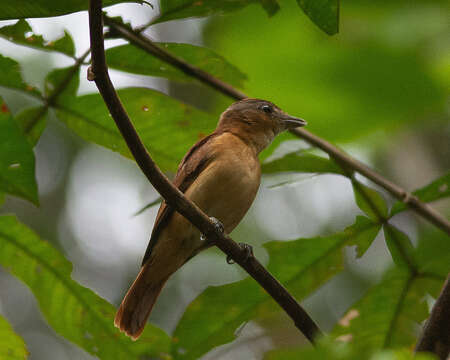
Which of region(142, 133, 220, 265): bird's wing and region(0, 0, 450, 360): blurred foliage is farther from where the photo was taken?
region(142, 133, 220, 265): bird's wing

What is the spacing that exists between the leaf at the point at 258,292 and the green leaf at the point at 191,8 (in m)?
0.92

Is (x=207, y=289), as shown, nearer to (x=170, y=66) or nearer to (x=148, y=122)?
(x=148, y=122)

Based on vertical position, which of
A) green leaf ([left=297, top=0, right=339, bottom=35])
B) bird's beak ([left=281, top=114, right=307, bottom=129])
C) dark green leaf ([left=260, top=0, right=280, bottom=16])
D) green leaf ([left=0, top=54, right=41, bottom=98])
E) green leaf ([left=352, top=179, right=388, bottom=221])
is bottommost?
bird's beak ([left=281, top=114, right=307, bottom=129])

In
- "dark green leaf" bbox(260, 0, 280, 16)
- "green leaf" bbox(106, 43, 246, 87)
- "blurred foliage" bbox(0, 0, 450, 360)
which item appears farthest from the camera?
"green leaf" bbox(106, 43, 246, 87)

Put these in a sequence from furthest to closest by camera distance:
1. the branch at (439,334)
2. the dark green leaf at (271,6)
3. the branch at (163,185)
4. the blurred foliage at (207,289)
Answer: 1. the blurred foliage at (207,289)
2. the dark green leaf at (271,6)
3. the branch at (439,334)
4. the branch at (163,185)

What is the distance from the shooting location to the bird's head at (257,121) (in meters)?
4.00

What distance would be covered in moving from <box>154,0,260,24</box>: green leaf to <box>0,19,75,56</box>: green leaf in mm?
354

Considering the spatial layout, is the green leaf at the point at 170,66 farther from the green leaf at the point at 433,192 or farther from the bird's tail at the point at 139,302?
the bird's tail at the point at 139,302

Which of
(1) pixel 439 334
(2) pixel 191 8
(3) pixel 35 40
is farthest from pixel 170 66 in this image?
(1) pixel 439 334

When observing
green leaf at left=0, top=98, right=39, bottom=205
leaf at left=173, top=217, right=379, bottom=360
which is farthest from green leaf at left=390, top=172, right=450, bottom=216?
green leaf at left=0, top=98, right=39, bottom=205

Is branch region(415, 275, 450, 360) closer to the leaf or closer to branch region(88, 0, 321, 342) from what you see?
branch region(88, 0, 321, 342)

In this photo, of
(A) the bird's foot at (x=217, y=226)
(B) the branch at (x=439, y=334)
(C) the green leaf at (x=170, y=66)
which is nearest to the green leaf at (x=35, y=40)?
(C) the green leaf at (x=170, y=66)

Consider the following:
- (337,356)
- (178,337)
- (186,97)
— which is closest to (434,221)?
(178,337)

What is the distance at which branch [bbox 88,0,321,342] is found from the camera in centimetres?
188
